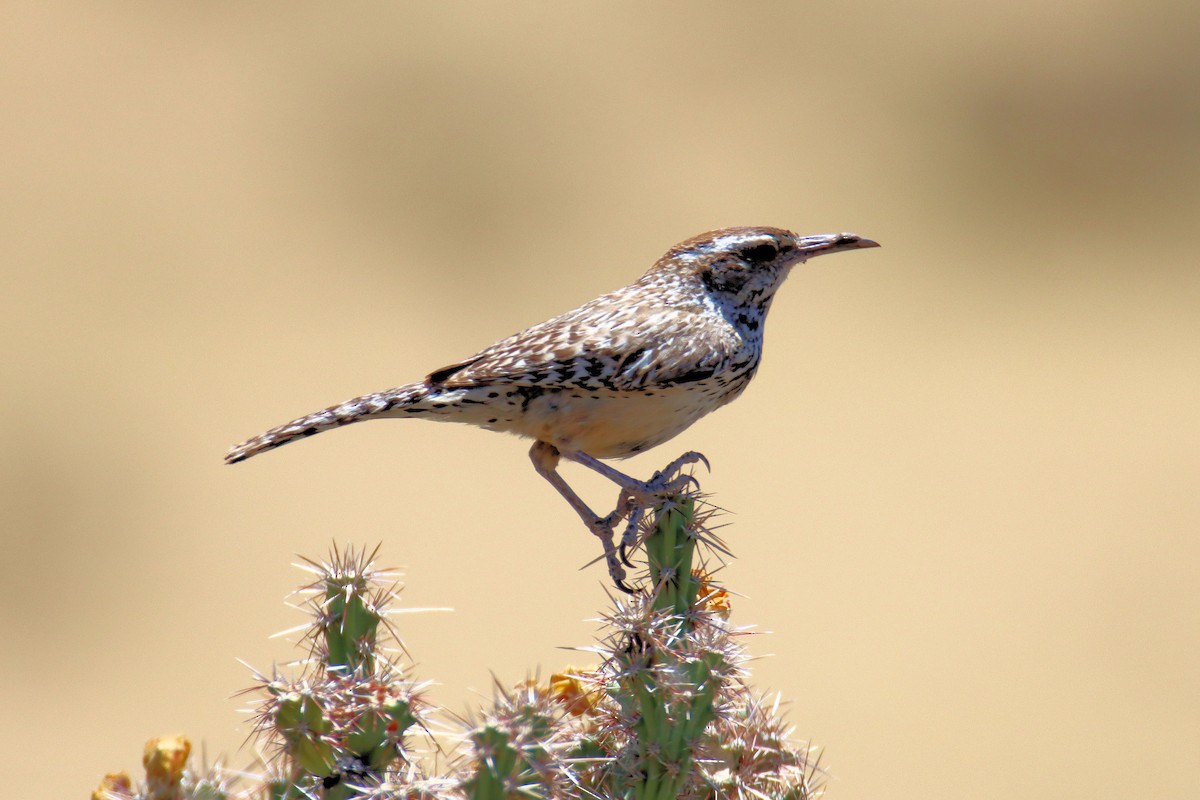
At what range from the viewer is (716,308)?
4.13 m

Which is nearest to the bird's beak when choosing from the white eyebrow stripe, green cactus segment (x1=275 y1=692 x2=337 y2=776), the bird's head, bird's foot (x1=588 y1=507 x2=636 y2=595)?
the bird's head

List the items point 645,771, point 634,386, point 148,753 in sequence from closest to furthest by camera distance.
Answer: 1. point 148,753
2. point 645,771
3. point 634,386

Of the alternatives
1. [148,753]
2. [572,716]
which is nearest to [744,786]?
[572,716]

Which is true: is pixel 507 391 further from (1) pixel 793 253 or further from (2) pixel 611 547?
(1) pixel 793 253

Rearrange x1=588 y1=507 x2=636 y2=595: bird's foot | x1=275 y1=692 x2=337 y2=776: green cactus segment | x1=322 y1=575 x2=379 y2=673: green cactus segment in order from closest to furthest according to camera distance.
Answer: x1=275 y1=692 x2=337 y2=776: green cactus segment, x1=322 y1=575 x2=379 y2=673: green cactus segment, x1=588 y1=507 x2=636 y2=595: bird's foot

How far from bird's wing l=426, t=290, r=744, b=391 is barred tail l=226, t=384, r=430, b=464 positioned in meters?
0.11

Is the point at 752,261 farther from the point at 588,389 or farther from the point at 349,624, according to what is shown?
the point at 349,624

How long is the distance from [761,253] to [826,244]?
0.19 m

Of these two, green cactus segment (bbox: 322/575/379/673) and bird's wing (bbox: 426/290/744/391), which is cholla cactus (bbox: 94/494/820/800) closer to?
green cactus segment (bbox: 322/575/379/673)

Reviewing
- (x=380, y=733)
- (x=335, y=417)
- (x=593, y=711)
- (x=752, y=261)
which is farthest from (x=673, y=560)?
(x=752, y=261)

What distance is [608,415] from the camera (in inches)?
147

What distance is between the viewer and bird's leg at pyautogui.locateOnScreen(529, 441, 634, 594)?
334 centimetres

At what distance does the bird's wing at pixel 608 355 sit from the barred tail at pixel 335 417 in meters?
0.11

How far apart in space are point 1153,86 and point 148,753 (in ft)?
86.7
